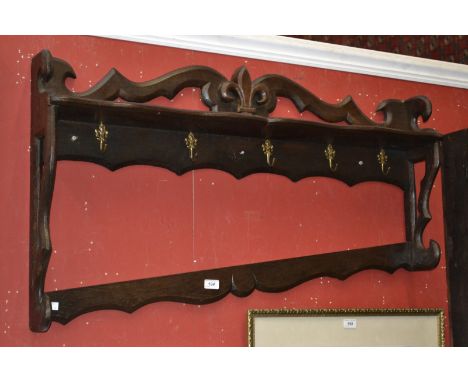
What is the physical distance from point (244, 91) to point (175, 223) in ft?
1.88

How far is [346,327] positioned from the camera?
307 cm

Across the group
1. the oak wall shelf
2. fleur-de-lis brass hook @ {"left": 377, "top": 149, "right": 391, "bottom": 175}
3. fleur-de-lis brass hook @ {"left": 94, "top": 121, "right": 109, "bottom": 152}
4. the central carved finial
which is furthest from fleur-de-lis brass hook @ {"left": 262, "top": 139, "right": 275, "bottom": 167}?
fleur-de-lis brass hook @ {"left": 94, "top": 121, "right": 109, "bottom": 152}

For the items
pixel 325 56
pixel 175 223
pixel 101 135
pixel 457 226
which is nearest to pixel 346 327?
pixel 457 226

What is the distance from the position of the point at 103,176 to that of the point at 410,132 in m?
1.24

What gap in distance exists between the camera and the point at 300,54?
126 inches

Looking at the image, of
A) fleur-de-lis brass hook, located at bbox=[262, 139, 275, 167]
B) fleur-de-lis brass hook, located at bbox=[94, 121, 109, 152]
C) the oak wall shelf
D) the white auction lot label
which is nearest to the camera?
the oak wall shelf

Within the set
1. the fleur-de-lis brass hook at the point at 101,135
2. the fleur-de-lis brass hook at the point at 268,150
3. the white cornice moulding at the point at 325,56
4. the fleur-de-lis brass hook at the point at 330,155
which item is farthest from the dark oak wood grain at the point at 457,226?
the fleur-de-lis brass hook at the point at 101,135

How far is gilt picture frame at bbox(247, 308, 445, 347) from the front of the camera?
2.94 m

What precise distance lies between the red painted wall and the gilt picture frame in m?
0.06

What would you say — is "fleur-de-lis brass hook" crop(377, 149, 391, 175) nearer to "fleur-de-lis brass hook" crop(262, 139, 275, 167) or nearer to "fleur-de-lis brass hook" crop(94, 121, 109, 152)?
"fleur-de-lis brass hook" crop(262, 139, 275, 167)

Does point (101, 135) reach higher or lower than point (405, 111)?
lower

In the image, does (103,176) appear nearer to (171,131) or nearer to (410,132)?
(171,131)

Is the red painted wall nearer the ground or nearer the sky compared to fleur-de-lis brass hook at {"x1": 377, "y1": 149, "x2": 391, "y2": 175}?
nearer the ground

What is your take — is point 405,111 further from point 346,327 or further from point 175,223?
point 175,223
